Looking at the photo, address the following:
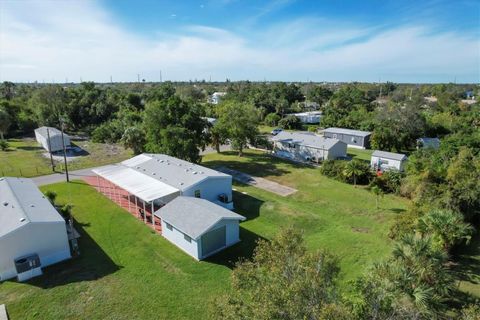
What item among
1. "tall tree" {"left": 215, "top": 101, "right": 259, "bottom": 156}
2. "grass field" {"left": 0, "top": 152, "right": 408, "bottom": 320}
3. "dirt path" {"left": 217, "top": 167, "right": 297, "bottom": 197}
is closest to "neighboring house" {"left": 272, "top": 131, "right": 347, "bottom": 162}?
"tall tree" {"left": 215, "top": 101, "right": 259, "bottom": 156}

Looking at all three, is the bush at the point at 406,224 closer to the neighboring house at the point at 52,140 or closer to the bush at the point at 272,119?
the neighboring house at the point at 52,140

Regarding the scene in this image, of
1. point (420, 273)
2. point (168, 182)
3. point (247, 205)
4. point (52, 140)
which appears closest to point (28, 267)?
point (168, 182)

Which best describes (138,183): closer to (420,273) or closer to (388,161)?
(420,273)

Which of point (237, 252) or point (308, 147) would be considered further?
point (308, 147)

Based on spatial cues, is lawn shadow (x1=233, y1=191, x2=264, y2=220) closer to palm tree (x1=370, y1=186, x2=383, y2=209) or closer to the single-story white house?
the single-story white house

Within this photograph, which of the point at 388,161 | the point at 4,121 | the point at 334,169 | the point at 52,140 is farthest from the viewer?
the point at 4,121

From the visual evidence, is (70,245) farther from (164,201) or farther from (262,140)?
(262,140)

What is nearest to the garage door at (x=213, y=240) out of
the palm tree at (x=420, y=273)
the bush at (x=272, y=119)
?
the palm tree at (x=420, y=273)
